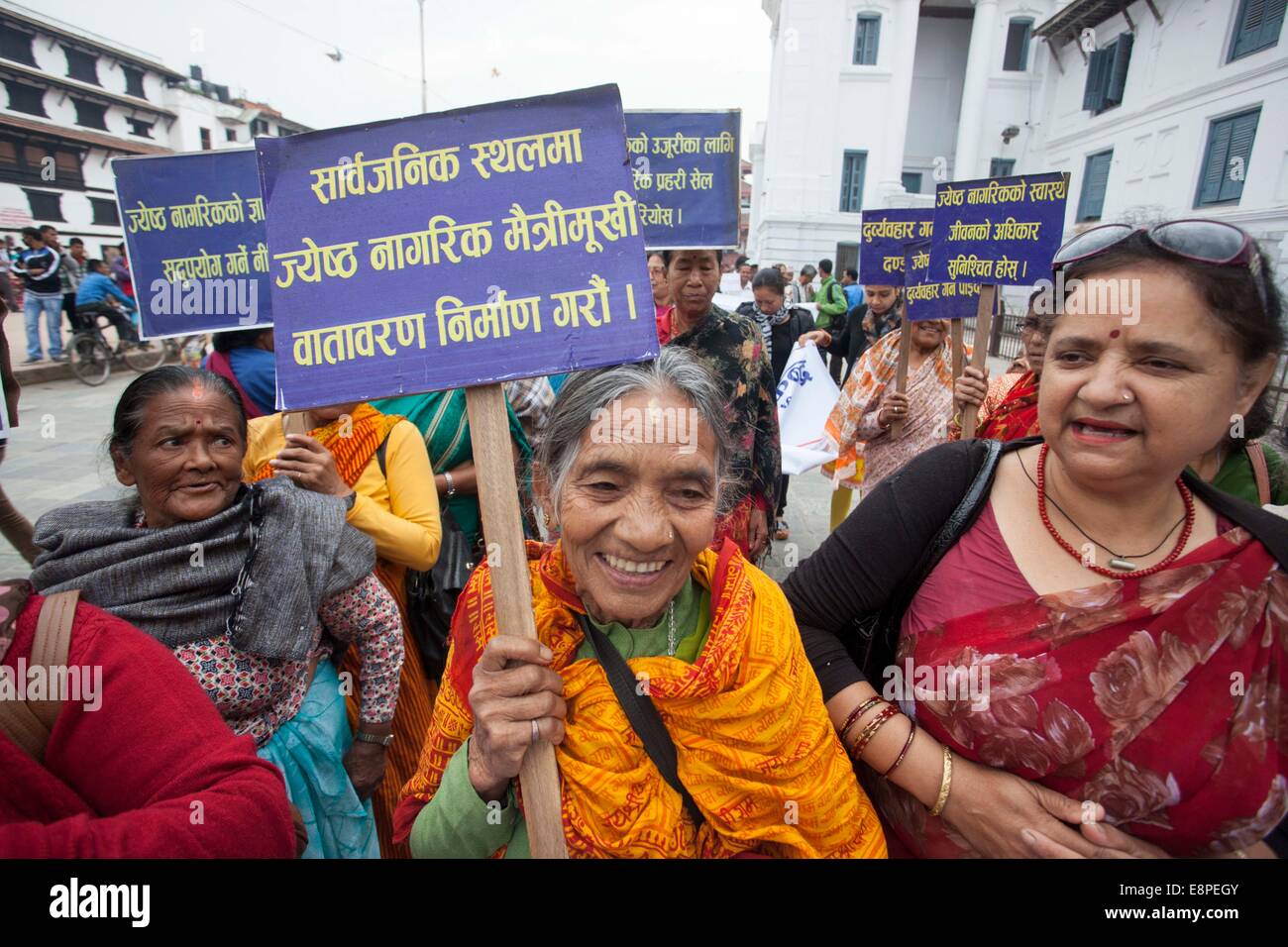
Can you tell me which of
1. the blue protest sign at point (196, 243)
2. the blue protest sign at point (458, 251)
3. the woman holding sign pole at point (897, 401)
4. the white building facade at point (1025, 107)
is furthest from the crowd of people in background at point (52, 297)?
the white building facade at point (1025, 107)

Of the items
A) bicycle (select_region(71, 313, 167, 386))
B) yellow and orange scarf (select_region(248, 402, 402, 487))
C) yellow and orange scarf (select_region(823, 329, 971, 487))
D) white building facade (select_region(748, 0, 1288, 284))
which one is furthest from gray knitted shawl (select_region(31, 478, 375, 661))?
white building facade (select_region(748, 0, 1288, 284))

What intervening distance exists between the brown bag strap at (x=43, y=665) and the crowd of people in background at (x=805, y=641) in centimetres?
2

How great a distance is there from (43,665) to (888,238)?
4517mm

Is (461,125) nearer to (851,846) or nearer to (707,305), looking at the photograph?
(851,846)

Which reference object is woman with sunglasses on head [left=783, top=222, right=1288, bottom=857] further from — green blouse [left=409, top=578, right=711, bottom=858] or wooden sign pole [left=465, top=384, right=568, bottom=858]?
wooden sign pole [left=465, top=384, right=568, bottom=858]

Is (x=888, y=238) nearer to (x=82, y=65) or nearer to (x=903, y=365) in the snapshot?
(x=903, y=365)

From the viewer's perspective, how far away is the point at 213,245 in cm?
263

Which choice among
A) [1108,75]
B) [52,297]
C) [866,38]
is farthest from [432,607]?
[866,38]

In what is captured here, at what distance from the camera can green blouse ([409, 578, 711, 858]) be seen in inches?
49.4

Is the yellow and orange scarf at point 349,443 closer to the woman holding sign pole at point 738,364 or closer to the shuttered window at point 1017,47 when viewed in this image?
the woman holding sign pole at point 738,364

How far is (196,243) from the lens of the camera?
2.62 metres

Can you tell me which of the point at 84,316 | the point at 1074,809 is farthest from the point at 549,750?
the point at 84,316

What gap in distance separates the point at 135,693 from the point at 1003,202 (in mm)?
3723

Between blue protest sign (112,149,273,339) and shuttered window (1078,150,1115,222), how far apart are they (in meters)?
23.9
